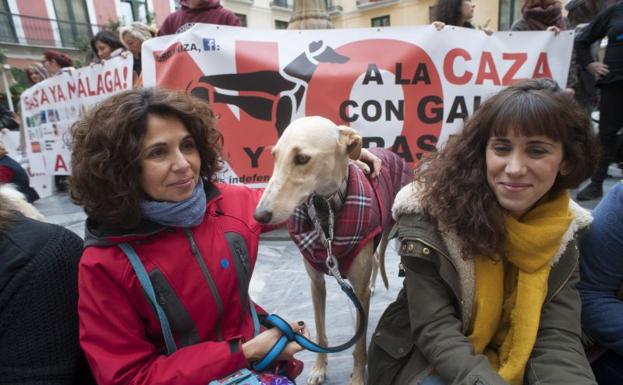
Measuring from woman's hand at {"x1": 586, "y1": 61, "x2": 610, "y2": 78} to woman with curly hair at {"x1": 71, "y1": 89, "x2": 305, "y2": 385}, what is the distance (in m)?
4.22

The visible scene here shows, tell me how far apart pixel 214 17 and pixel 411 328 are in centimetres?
379

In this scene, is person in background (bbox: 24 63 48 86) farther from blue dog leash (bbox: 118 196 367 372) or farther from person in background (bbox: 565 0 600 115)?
person in background (bbox: 565 0 600 115)

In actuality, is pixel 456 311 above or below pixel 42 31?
below

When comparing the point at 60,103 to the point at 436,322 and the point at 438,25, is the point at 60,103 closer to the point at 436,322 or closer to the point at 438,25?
the point at 438,25

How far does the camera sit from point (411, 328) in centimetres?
138

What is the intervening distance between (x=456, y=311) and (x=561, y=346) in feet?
1.16

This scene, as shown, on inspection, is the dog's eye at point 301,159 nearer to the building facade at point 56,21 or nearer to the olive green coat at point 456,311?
the olive green coat at point 456,311

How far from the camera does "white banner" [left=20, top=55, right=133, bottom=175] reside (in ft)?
14.8

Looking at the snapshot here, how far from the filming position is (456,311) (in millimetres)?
1350

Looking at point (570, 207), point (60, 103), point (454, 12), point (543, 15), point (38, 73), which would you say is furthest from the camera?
point (38, 73)

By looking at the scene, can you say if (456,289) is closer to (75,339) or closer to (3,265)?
(75,339)

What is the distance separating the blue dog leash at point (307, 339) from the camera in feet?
4.27

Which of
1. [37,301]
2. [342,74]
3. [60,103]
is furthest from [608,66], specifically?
[60,103]

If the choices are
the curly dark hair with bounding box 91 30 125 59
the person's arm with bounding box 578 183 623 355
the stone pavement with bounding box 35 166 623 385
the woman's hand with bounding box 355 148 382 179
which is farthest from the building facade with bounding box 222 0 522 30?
the person's arm with bounding box 578 183 623 355
